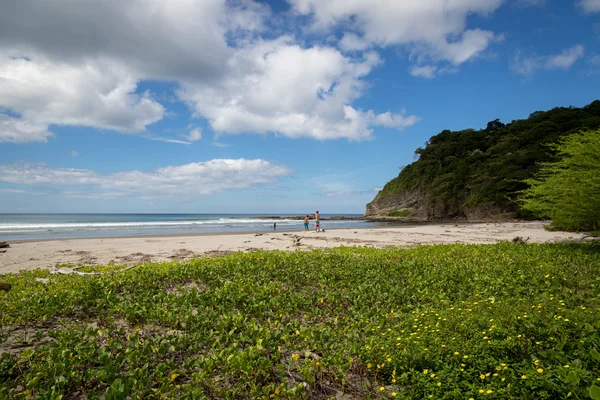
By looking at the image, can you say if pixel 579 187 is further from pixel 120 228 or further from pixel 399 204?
pixel 399 204

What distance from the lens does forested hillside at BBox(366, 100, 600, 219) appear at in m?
54.2

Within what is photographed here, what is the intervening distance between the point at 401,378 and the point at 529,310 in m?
3.33

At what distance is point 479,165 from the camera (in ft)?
207

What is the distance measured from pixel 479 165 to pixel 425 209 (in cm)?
1316

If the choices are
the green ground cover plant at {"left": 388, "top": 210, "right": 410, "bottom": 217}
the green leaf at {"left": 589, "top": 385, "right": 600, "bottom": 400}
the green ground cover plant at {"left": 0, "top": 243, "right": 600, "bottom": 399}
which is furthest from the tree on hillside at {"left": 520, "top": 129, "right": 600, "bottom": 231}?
the green ground cover plant at {"left": 388, "top": 210, "right": 410, "bottom": 217}

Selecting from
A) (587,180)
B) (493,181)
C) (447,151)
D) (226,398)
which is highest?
(447,151)

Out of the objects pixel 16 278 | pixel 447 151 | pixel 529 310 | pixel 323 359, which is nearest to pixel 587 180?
pixel 529 310

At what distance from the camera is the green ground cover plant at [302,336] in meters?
4.05

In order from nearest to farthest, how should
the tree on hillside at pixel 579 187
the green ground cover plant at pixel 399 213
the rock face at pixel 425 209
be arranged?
the tree on hillside at pixel 579 187 < the rock face at pixel 425 209 < the green ground cover plant at pixel 399 213

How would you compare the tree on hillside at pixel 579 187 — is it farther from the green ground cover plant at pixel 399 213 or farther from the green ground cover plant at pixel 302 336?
the green ground cover plant at pixel 399 213

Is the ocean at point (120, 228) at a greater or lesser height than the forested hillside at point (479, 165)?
lesser

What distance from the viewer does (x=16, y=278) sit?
9.14 metres

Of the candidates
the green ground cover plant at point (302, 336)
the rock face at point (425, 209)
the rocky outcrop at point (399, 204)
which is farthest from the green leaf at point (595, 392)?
the rocky outcrop at point (399, 204)

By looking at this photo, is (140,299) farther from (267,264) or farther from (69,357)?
(267,264)
